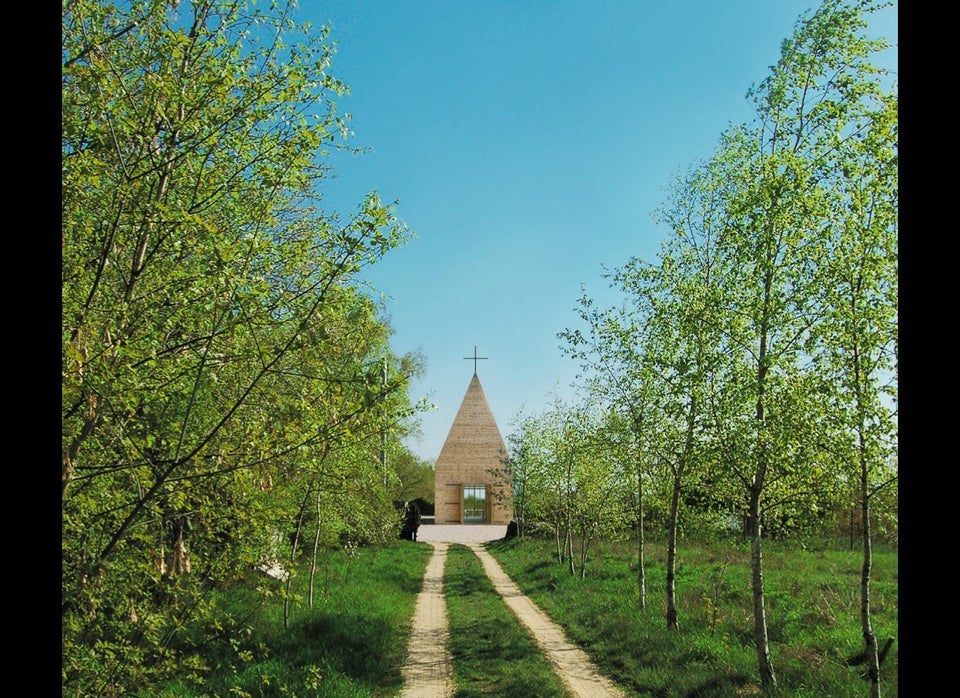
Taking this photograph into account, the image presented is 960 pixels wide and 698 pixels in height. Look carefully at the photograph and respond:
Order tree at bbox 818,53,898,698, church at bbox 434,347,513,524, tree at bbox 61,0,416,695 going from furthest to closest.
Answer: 1. church at bbox 434,347,513,524
2. tree at bbox 818,53,898,698
3. tree at bbox 61,0,416,695

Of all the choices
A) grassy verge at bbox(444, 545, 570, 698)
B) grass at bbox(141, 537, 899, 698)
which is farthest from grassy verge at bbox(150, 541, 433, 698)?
grassy verge at bbox(444, 545, 570, 698)

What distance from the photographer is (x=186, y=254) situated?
449 cm

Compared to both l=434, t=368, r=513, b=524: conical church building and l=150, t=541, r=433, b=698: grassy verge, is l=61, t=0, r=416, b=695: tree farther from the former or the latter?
l=434, t=368, r=513, b=524: conical church building

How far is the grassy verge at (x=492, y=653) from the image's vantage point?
927cm

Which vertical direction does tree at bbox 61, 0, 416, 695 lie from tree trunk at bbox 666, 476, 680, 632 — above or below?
above

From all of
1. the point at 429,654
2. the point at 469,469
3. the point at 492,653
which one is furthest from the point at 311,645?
the point at 469,469

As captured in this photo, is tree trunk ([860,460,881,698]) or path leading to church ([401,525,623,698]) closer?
tree trunk ([860,460,881,698])

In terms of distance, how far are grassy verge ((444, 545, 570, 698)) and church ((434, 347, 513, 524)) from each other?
1101 inches

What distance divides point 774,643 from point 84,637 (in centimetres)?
1010

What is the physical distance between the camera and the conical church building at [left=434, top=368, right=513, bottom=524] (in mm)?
46344

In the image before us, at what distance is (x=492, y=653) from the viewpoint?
1130 cm

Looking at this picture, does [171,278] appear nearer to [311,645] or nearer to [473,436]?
[311,645]

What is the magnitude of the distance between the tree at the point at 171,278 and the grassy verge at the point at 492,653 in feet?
18.5
